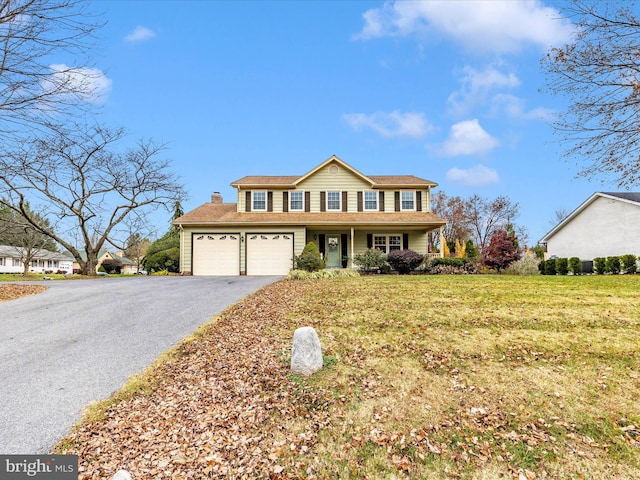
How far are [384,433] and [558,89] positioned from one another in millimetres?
10548

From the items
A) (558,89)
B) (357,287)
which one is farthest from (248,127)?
(558,89)

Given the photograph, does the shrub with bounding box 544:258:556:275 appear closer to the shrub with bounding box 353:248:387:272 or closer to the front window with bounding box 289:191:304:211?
the shrub with bounding box 353:248:387:272

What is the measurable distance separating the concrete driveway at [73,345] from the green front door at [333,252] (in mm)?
10627

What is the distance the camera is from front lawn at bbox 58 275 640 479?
3.37 meters

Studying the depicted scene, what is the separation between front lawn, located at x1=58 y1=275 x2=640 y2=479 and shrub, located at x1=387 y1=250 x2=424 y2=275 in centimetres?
1005

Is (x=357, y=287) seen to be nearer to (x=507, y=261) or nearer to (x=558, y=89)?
(x=558, y=89)

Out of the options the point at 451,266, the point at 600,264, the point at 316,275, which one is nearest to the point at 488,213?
the point at 600,264

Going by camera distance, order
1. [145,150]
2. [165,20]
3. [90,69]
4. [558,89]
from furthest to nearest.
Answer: [145,150]
[165,20]
[558,89]
[90,69]

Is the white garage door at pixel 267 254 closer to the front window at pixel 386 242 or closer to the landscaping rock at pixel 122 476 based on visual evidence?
the front window at pixel 386 242

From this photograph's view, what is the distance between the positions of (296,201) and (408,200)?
22.6 ft

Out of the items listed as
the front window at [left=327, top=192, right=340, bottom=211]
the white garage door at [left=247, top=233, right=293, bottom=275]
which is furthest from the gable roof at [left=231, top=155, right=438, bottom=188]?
the white garage door at [left=247, top=233, right=293, bottom=275]

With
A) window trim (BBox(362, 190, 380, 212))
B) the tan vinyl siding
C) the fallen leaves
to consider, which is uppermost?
the tan vinyl siding

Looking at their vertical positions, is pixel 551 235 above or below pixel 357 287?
above

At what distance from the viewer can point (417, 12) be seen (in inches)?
481
